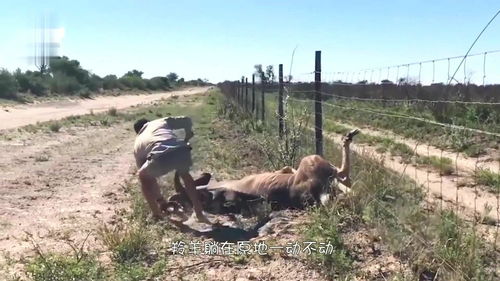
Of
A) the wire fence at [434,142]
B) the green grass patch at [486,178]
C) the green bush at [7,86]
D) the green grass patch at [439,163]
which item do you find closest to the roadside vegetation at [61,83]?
the green bush at [7,86]

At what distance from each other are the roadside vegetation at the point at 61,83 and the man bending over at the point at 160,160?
36.7 metres

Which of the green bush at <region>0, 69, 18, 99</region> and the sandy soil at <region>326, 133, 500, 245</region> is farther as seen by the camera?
the green bush at <region>0, 69, 18, 99</region>

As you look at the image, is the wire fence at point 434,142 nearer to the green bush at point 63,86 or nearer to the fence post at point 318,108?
the fence post at point 318,108

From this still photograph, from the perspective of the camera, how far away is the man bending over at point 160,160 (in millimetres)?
6176

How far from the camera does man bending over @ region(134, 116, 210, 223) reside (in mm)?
6176

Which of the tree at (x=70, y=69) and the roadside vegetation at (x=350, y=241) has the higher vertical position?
the tree at (x=70, y=69)

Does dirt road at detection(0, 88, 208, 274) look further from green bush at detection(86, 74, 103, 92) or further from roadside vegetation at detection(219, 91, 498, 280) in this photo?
green bush at detection(86, 74, 103, 92)

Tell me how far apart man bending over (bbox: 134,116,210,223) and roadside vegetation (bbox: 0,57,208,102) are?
36674mm

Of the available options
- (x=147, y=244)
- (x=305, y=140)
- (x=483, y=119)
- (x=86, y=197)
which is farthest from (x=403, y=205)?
(x=483, y=119)

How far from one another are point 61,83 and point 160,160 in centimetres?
5445

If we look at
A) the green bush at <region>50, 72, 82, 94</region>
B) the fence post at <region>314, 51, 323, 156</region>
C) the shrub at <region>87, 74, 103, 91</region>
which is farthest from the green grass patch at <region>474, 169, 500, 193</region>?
the shrub at <region>87, 74, 103, 91</region>

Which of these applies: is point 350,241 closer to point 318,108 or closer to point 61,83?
point 318,108

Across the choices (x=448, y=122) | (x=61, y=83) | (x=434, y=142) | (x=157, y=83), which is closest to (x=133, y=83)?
(x=157, y=83)

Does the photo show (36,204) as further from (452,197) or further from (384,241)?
(452,197)
